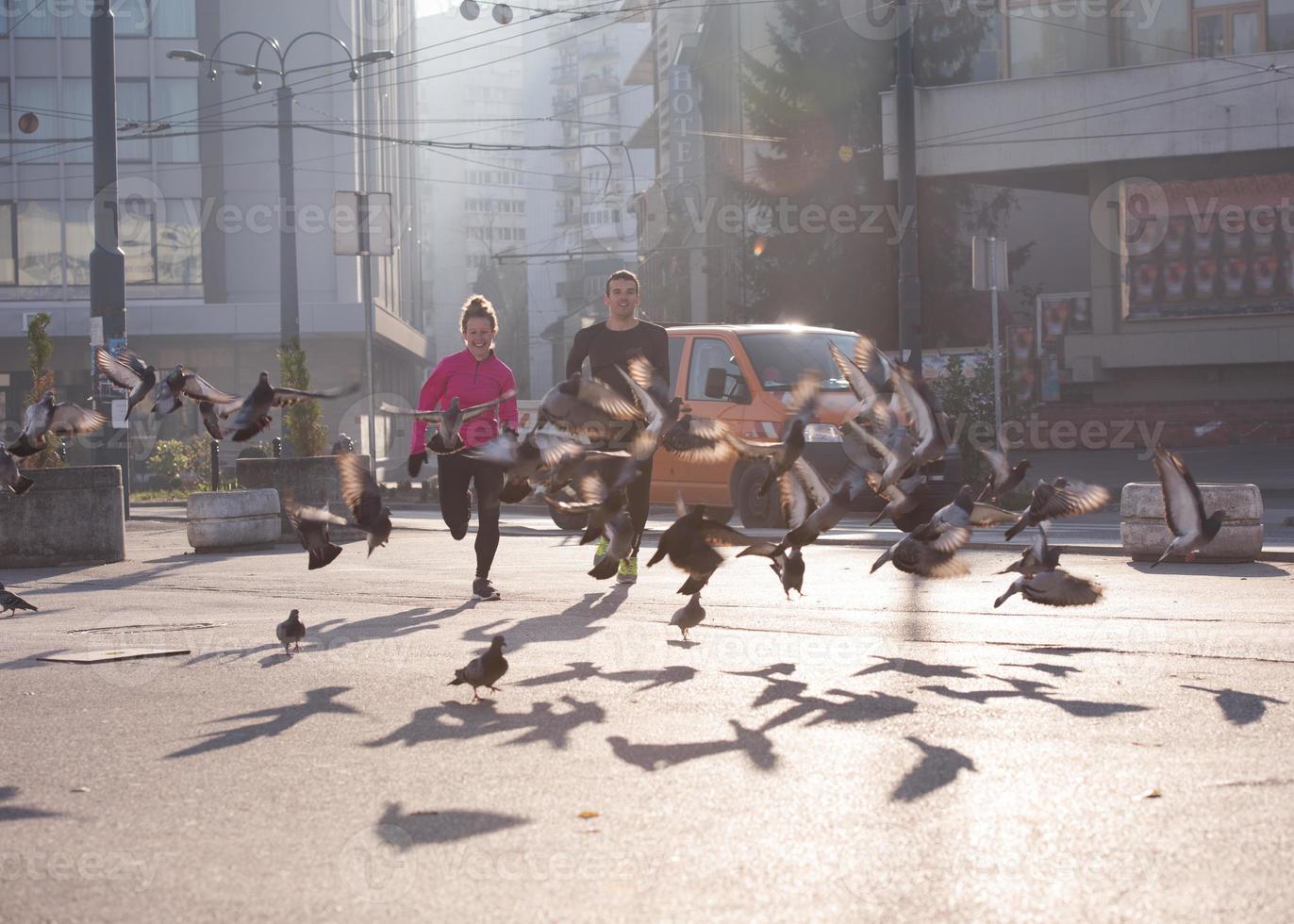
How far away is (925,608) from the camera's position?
9945 mm

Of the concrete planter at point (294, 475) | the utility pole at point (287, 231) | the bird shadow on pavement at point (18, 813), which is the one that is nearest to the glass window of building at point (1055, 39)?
the utility pole at point (287, 231)

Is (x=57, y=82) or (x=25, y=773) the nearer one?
(x=25, y=773)

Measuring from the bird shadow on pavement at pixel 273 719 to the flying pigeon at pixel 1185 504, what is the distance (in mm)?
3565

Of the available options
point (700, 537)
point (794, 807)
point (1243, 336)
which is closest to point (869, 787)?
point (794, 807)

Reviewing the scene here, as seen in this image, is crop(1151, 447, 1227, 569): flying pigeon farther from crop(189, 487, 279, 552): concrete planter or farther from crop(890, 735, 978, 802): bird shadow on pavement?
crop(189, 487, 279, 552): concrete planter

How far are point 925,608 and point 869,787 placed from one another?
5.19 m

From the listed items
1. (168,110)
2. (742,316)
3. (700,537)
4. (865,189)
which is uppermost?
(168,110)

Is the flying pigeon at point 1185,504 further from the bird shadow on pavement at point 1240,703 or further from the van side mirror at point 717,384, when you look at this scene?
the van side mirror at point 717,384

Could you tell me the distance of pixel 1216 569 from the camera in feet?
41.8

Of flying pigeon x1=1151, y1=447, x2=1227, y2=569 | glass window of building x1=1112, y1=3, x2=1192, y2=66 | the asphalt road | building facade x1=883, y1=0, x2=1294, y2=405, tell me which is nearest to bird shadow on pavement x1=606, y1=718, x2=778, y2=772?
the asphalt road

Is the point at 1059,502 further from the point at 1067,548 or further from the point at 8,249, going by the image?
the point at 8,249

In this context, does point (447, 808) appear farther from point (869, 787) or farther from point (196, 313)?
point (196, 313)

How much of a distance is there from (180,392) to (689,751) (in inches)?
112

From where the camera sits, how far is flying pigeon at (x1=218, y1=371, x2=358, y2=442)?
6.97 metres
